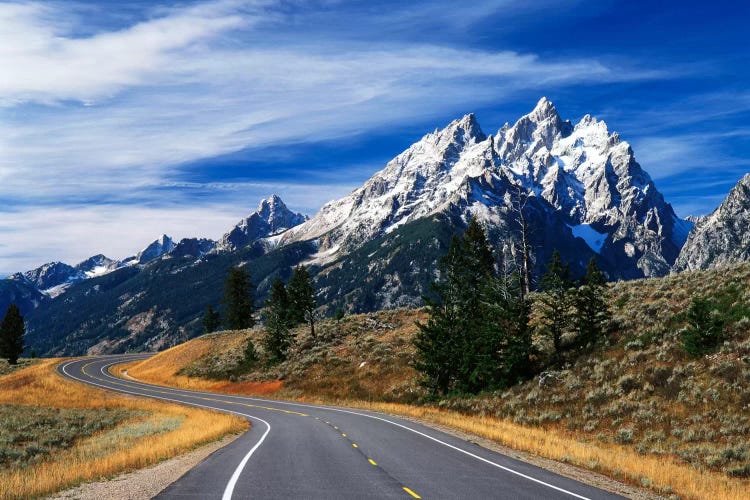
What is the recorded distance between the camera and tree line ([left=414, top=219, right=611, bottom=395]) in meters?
38.0

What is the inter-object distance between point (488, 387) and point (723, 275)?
19810 mm

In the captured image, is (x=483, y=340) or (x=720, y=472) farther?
(x=483, y=340)

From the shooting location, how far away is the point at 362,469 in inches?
639

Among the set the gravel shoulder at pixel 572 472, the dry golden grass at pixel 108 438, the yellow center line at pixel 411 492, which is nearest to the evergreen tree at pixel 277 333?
the dry golden grass at pixel 108 438

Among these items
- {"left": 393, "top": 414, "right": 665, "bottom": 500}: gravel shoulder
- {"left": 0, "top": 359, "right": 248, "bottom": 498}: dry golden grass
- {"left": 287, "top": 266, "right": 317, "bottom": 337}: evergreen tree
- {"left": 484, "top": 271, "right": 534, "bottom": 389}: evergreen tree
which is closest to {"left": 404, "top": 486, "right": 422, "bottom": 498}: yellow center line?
{"left": 393, "top": 414, "right": 665, "bottom": 500}: gravel shoulder

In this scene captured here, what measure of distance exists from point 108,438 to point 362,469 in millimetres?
18057

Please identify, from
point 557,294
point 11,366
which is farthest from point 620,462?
point 11,366

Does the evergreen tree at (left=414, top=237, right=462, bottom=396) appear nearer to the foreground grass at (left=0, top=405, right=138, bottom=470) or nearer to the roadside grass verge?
the foreground grass at (left=0, top=405, right=138, bottom=470)

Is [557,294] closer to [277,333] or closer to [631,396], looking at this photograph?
[631,396]

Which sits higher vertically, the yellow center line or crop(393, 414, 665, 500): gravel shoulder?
the yellow center line

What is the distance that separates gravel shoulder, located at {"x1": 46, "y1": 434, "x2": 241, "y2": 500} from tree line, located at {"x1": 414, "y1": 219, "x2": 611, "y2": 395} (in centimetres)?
2442

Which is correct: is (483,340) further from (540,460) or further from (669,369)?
(540,460)

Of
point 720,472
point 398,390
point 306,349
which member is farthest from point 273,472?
point 306,349

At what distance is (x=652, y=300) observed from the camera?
1663 inches
